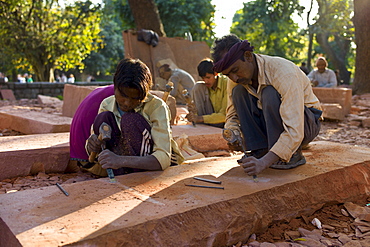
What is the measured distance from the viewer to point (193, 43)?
10953 millimetres

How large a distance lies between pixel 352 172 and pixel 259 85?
3.36 feet

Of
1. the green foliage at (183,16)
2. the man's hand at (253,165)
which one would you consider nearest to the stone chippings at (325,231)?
the man's hand at (253,165)

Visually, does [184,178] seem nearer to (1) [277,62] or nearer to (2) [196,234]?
(2) [196,234]

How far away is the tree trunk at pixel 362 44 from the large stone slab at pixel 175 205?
27.4ft

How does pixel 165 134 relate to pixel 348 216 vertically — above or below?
above

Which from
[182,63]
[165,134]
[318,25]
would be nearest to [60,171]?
[165,134]

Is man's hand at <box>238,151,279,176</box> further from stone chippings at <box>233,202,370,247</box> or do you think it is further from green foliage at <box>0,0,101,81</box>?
green foliage at <box>0,0,101,81</box>

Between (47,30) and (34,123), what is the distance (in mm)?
12105

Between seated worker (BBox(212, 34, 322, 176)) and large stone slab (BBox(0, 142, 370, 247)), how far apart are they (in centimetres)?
19

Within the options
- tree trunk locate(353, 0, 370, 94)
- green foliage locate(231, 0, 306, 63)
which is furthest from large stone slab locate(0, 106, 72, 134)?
green foliage locate(231, 0, 306, 63)

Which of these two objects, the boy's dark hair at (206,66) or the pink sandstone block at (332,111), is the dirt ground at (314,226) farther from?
the pink sandstone block at (332,111)

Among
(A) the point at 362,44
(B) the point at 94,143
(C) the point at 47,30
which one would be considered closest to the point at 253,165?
(B) the point at 94,143

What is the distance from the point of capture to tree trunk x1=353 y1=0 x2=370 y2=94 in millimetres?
10258

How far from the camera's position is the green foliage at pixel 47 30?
15.5 m
